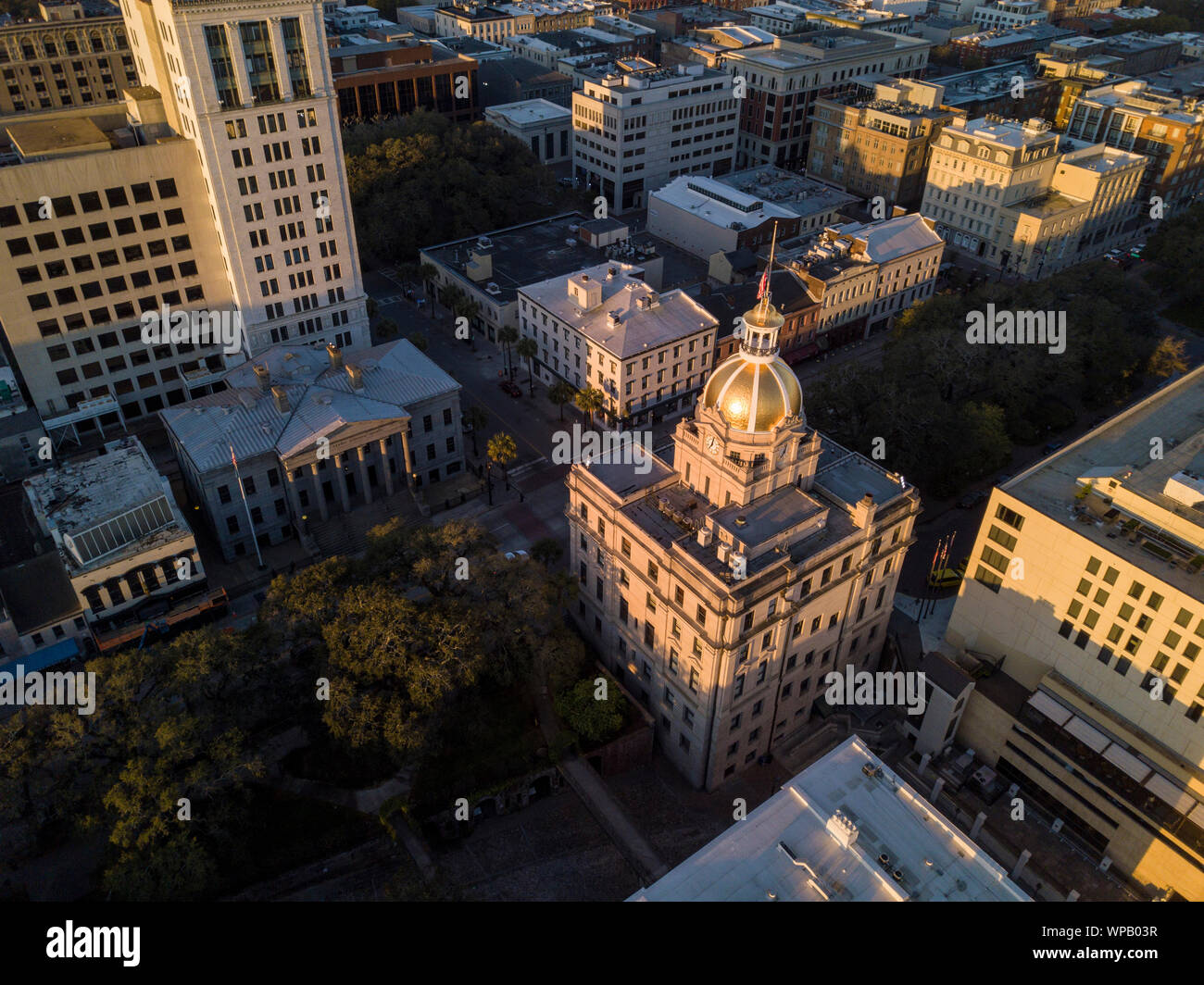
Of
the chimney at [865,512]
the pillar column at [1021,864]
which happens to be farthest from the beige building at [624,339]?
the pillar column at [1021,864]

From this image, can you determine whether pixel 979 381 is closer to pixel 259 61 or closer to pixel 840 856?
pixel 840 856

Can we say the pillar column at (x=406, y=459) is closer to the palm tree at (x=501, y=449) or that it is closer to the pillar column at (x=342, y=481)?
the pillar column at (x=342, y=481)

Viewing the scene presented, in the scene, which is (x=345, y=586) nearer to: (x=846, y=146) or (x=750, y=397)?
(x=750, y=397)

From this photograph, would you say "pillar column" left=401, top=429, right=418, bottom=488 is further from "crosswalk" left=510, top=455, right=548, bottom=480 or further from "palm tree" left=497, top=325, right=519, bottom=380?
"palm tree" left=497, top=325, right=519, bottom=380

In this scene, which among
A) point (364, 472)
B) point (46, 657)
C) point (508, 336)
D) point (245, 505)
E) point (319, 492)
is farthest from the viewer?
point (508, 336)

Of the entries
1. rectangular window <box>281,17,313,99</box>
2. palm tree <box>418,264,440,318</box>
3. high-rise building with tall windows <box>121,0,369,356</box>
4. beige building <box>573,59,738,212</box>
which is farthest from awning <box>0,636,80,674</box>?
beige building <box>573,59,738,212</box>

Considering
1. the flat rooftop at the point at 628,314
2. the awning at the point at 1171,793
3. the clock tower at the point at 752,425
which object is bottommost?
the awning at the point at 1171,793

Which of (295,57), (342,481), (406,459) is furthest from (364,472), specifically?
(295,57)
